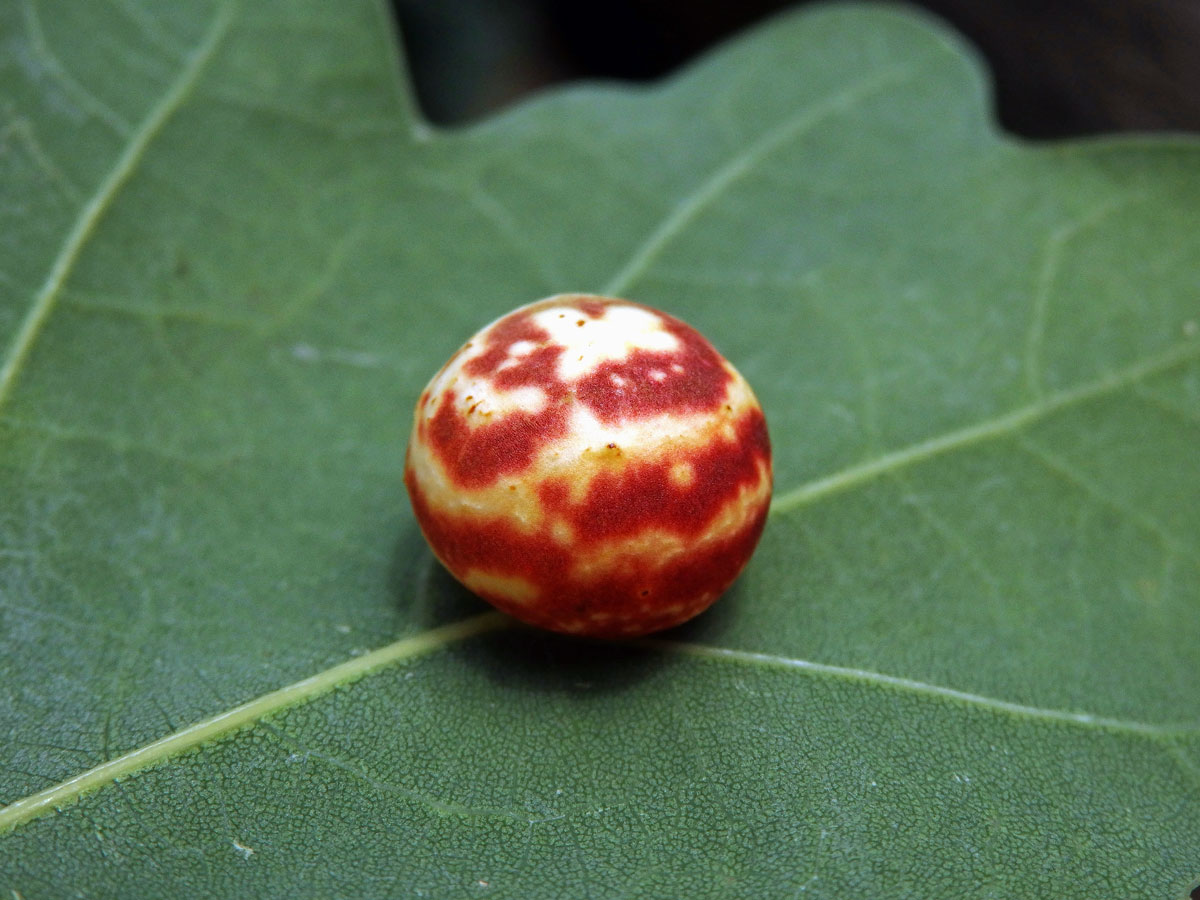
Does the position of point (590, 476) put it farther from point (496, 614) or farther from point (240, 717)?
point (240, 717)

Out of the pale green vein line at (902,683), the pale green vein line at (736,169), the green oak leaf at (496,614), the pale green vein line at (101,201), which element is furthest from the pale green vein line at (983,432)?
the pale green vein line at (101,201)

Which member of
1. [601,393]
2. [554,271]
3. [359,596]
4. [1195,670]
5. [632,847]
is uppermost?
[601,393]

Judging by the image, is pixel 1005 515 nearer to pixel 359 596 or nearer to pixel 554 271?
pixel 554 271

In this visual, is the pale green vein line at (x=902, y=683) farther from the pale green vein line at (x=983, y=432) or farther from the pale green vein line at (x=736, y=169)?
the pale green vein line at (x=736, y=169)

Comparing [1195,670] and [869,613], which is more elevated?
[869,613]

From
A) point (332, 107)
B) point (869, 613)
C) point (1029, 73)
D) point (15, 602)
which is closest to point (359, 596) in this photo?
point (15, 602)

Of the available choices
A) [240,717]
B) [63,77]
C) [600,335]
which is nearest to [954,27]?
[600,335]

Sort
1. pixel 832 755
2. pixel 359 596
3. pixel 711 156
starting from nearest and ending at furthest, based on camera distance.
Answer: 1. pixel 832 755
2. pixel 359 596
3. pixel 711 156
